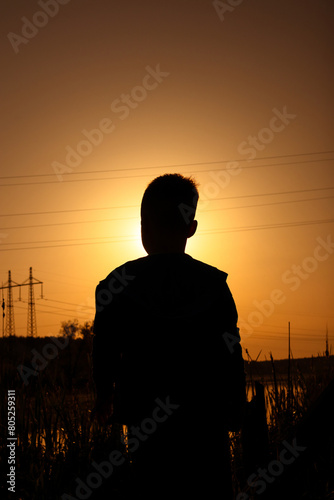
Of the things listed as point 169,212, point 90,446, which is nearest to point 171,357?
point 169,212

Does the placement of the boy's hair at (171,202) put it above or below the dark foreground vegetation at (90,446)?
above

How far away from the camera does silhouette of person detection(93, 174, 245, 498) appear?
232 cm

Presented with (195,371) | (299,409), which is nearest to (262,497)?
(195,371)

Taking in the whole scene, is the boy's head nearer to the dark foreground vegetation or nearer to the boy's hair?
the boy's hair

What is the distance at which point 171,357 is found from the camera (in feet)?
7.66

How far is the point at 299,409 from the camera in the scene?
5617mm

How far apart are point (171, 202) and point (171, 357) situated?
0.71m

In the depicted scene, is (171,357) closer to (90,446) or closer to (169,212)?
(169,212)

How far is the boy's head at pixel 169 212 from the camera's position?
248 centimetres

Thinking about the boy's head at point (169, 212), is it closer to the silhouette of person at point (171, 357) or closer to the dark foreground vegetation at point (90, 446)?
the silhouette of person at point (171, 357)

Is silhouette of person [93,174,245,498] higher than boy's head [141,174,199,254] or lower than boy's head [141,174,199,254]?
lower

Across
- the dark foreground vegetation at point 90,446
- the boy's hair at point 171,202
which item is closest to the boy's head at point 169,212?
the boy's hair at point 171,202

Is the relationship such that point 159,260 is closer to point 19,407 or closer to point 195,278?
point 195,278

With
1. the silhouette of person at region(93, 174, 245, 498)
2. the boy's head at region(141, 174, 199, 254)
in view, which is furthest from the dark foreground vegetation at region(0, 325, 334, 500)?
the boy's head at region(141, 174, 199, 254)
